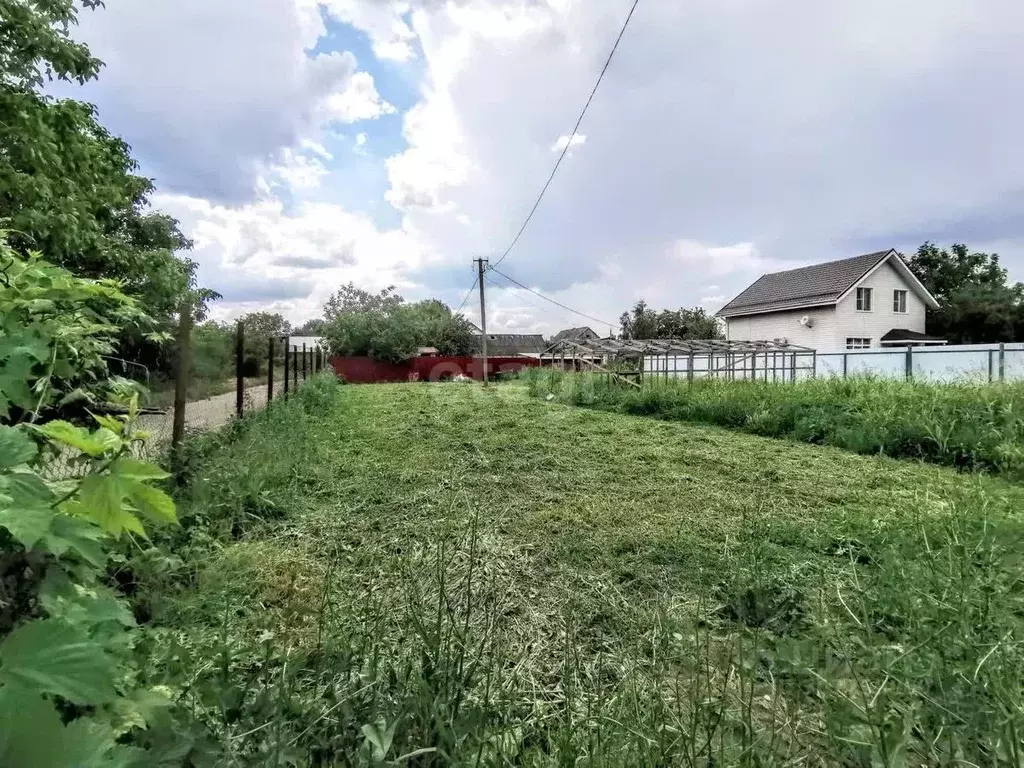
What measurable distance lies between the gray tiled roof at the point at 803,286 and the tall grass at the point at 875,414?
577 inches

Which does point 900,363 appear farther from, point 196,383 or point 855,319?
point 196,383

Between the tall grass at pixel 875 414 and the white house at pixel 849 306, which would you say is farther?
the white house at pixel 849 306

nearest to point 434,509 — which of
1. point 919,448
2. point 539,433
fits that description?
point 539,433

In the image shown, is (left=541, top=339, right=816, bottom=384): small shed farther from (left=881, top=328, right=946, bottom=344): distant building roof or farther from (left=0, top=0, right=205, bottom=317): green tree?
(left=0, top=0, right=205, bottom=317): green tree

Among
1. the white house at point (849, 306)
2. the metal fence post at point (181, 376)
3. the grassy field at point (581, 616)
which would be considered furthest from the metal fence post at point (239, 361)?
the white house at point (849, 306)

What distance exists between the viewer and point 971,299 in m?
29.7

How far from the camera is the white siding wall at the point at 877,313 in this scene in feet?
74.5

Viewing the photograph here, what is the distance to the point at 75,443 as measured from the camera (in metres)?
0.85

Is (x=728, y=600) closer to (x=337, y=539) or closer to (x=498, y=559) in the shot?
(x=498, y=559)

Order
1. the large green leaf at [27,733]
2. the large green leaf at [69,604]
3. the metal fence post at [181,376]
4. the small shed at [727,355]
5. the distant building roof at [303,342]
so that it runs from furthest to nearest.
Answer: the small shed at [727,355], the distant building roof at [303,342], the metal fence post at [181,376], the large green leaf at [69,604], the large green leaf at [27,733]

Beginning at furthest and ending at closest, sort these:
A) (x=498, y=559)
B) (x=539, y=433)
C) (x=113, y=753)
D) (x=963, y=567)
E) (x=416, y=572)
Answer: (x=539, y=433), (x=498, y=559), (x=416, y=572), (x=963, y=567), (x=113, y=753)

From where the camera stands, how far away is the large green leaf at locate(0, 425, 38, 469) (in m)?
0.80

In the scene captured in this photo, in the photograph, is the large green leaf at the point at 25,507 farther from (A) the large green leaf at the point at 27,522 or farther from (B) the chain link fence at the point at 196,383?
(B) the chain link fence at the point at 196,383

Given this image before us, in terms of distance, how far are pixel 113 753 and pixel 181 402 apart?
382cm
